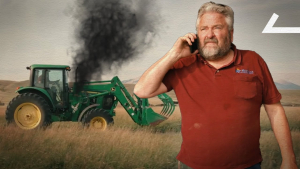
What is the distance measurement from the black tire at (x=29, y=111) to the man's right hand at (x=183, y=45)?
10.5 feet

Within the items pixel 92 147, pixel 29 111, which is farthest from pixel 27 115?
pixel 92 147

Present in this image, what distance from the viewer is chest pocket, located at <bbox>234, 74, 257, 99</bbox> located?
5.41 feet

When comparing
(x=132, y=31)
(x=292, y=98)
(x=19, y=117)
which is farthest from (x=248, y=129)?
(x=292, y=98)

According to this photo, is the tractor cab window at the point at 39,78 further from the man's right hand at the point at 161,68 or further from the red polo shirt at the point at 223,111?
the red polo shirt at the point at 223,111

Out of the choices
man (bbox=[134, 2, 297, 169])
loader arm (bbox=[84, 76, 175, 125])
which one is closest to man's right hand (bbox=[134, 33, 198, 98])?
man (bbox=[134, 2, 297, 169])

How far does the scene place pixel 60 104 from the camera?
182 inches

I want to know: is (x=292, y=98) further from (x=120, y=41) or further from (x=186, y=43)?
(x=186, y=43)

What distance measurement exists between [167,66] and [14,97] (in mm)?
3440

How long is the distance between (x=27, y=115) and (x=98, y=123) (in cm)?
102

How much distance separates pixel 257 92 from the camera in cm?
169

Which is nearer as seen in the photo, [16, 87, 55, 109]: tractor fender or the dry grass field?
the dry grass field

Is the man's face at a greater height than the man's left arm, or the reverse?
the man's face

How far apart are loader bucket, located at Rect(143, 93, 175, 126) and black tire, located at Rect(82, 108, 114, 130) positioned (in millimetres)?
574

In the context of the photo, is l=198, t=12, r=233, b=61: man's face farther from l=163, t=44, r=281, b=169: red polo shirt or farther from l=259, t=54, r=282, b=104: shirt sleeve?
l=259, t=54, r=282, b=104: shirt sleeve
